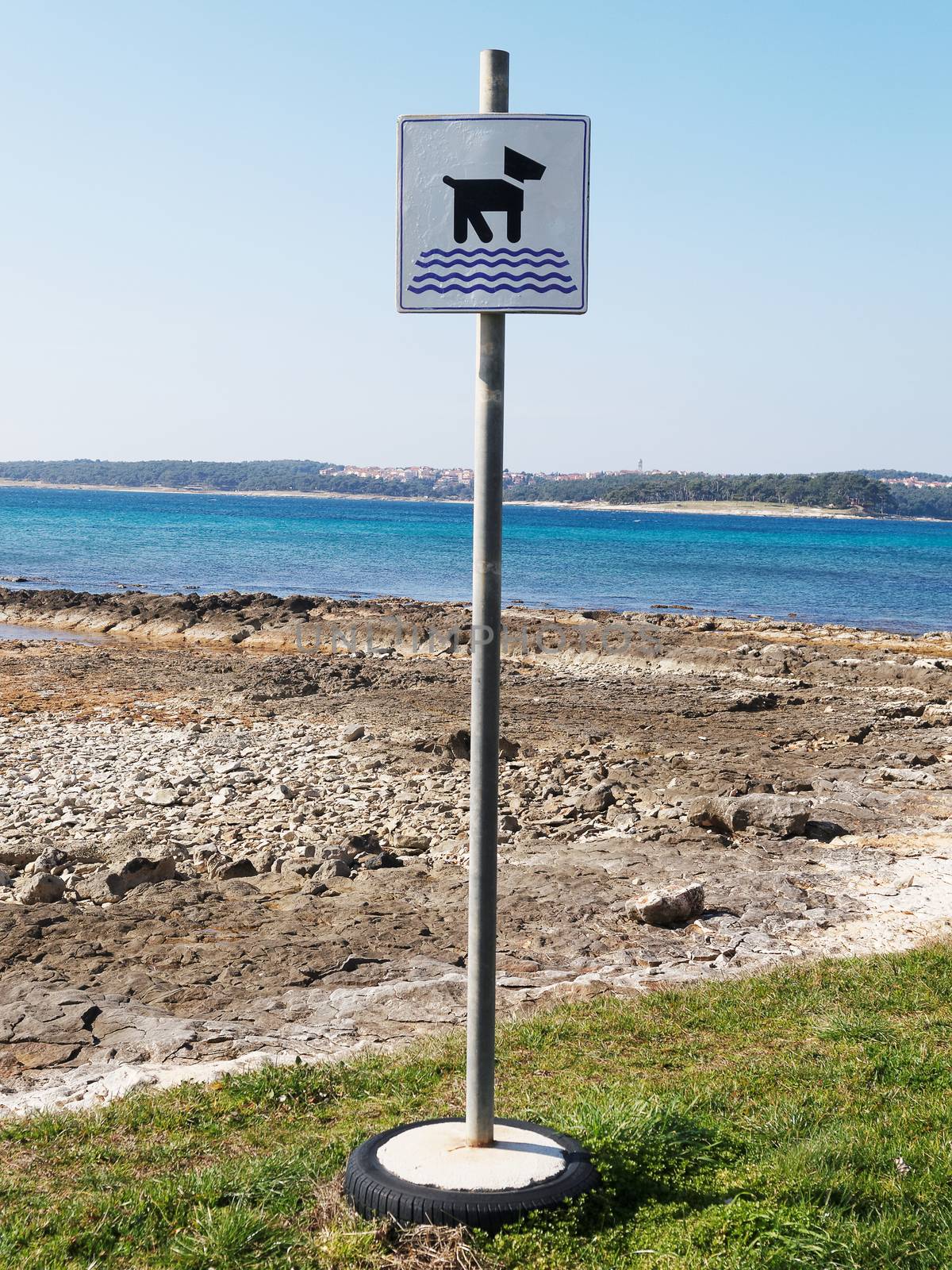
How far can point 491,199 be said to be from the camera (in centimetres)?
370

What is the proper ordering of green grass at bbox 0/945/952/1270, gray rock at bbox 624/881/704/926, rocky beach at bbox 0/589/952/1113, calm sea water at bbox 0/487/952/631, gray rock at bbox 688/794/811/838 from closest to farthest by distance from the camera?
1. green grass at bbox 0/945/952/1270
2. rocky beach at bbox 0/589/952/1113
3. gray rock at bbox 624/881/704/926
4. gray rock at bbox 688/794/811/838
5. calm sea water at bbox 0/487/952/631

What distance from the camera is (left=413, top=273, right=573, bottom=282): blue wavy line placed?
366 centimetres

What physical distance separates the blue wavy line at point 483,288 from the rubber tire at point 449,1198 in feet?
9.75

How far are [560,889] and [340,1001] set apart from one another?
2903 mm

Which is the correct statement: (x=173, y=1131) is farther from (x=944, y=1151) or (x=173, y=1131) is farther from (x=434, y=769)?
(x=434, y=769)

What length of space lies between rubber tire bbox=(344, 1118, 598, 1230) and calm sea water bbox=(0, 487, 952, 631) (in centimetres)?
4262

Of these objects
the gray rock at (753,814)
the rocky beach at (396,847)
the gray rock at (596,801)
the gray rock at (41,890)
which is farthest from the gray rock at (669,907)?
the gray rock at (41,890)

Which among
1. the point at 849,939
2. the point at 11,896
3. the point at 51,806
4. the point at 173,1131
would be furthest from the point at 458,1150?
the point at 51,806

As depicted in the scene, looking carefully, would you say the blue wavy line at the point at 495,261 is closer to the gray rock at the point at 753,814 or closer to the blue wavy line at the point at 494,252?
the blue wavy line at the point at 494,252

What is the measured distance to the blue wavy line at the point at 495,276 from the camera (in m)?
3.66

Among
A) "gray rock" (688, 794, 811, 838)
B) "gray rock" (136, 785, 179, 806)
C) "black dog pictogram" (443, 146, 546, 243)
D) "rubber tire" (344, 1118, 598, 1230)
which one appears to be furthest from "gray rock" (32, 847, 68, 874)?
"black dog pictogram" (443, 146, 546, 243)

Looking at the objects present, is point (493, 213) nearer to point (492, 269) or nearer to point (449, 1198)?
point (492, 269)

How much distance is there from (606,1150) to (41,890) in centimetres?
669

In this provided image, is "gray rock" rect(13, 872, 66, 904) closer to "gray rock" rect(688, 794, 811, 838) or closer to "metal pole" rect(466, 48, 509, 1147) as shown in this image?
"gray rock" rect(688, 794, 811, 838)
